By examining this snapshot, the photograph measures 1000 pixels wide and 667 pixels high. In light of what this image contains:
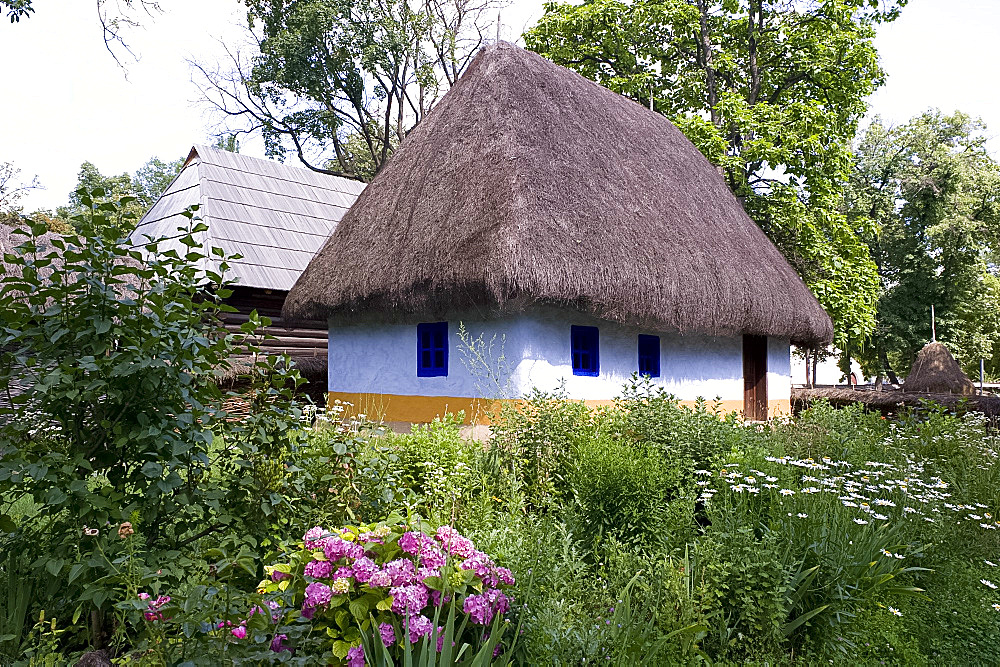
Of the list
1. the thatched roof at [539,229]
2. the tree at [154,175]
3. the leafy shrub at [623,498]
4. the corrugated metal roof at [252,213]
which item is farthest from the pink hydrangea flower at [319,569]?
the tree at [154,175]

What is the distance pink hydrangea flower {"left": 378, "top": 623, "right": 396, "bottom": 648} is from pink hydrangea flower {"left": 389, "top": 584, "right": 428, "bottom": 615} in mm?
74

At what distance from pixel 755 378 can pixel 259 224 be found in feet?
37.3

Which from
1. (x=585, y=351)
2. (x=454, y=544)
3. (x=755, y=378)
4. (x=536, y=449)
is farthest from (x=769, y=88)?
(x=454, y=544)

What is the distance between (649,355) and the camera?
11148 millimetres

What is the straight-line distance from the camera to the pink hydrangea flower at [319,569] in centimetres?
292

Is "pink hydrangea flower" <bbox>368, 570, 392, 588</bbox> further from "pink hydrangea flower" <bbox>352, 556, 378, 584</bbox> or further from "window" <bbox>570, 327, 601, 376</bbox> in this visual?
"window" <bbox>570, 327, 601, 376</bbox>

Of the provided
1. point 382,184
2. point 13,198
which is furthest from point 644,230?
point 13,198

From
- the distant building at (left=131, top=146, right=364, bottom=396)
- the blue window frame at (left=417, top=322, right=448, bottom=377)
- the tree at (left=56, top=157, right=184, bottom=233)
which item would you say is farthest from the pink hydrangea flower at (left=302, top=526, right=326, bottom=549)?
the tree at (left=56, top=157, right=184, bottom=233)

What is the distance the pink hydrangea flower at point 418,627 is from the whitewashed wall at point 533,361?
4875 millimetres

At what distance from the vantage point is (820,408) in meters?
8.14

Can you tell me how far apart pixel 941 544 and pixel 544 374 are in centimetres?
501

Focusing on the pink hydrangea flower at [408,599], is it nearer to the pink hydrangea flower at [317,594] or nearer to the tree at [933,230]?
the pink hydrangea flower at [317,594]

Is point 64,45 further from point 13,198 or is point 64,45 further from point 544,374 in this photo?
point 13,198

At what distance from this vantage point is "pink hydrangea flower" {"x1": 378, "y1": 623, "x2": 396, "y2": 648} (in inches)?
110
